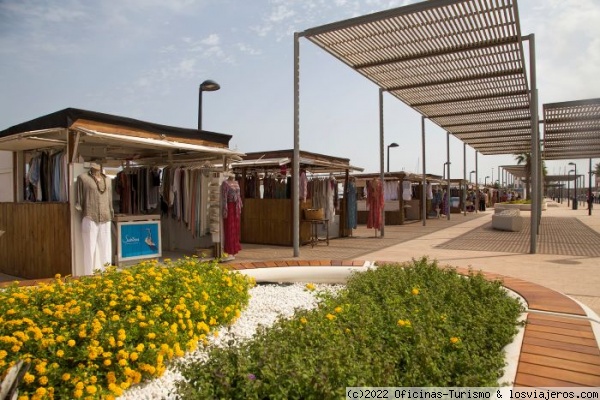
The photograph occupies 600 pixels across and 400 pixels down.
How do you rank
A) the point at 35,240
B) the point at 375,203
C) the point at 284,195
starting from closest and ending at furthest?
the point at 35,240, the point at 284,195, the point at 375,203

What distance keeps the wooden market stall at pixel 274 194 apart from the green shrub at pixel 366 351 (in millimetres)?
6931

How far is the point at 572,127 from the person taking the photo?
1446 centimetres

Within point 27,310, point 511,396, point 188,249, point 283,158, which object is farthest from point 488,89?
point 27,310

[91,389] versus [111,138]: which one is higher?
[111,138]

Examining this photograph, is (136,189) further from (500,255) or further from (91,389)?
(500,255)

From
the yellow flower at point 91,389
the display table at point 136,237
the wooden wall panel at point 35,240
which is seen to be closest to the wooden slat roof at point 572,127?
the display table at point 136,237

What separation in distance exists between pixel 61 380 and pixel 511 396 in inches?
87.3

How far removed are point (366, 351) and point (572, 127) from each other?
15.8 meters

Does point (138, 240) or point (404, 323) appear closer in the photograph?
point (404, 323)

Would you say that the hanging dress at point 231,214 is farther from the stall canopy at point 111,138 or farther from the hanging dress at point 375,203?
the hanging dress at point 375,203

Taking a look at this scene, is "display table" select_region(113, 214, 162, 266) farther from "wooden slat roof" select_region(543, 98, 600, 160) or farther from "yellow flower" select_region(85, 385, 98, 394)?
"wooden slat roof" select_region(543, 98, 600, 160)

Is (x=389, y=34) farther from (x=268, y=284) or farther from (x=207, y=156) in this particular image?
(x=268, y=284)

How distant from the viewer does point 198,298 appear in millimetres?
3156

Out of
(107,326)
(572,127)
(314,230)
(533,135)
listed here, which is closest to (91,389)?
(107,326)
